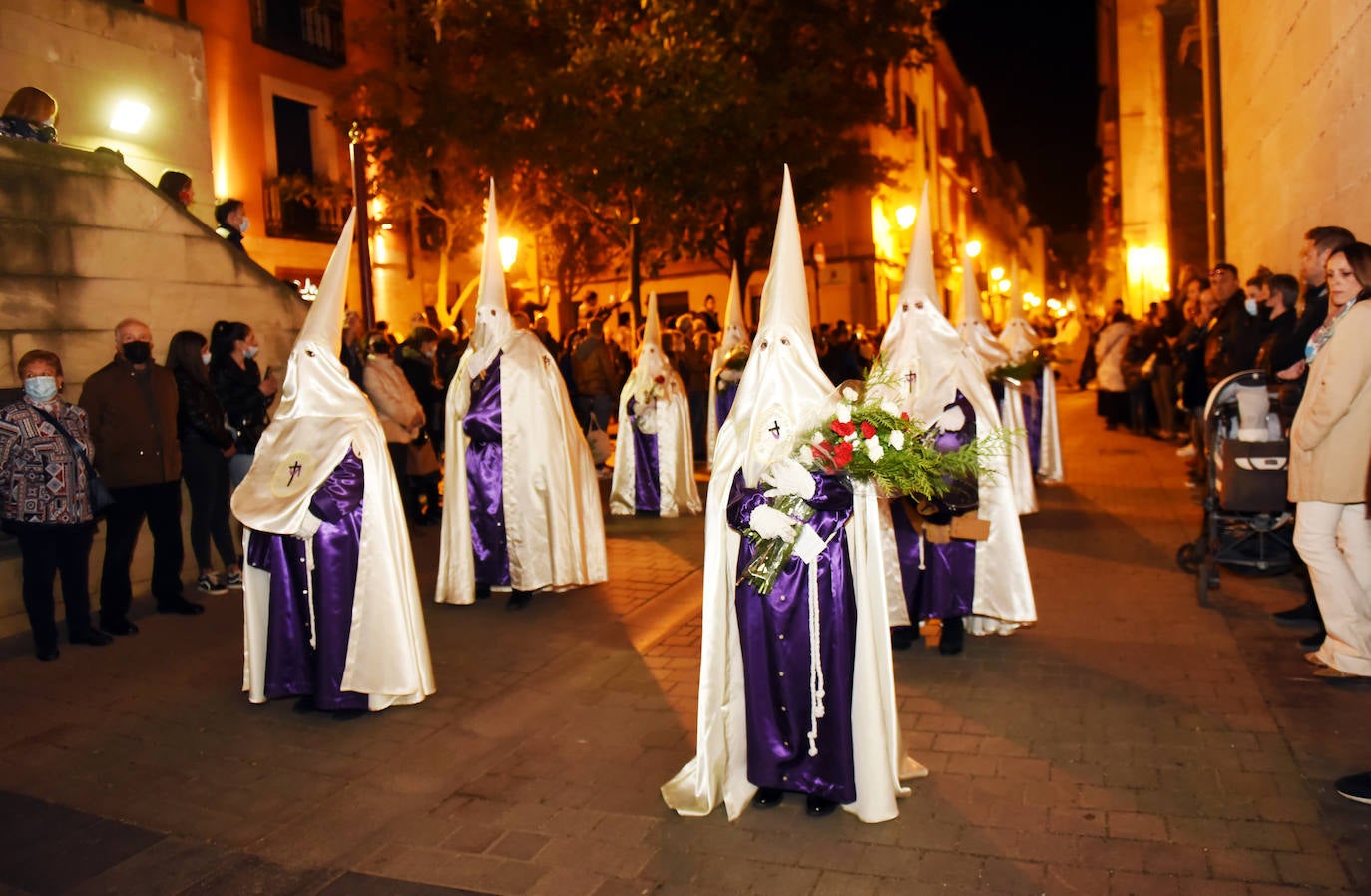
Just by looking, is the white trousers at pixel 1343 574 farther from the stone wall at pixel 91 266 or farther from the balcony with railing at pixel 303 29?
the balcony with railing at pixel 303 29

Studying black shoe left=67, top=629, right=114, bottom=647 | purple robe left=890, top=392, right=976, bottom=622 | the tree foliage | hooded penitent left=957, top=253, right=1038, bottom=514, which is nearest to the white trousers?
purple robe left=890, top=392, right=976, bottom=622

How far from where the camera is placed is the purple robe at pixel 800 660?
165 inches

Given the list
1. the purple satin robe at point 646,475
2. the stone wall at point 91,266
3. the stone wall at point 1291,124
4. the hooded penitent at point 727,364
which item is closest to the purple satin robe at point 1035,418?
the stone wall at point 1291,124

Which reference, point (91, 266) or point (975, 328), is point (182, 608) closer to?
point (91, 266)

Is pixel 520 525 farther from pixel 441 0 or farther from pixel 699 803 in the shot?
pixel 441 0

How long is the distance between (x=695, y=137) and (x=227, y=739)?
1377cm

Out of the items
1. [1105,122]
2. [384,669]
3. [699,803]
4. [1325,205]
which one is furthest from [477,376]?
[1105,122]

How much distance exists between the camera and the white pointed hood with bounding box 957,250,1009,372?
9.55 metres

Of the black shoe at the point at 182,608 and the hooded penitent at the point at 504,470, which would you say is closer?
the hooded penitent at the point at 504,470

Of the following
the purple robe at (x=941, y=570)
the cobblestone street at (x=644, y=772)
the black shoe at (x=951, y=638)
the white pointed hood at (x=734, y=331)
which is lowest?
the cobblestone street at (x=644, y=772)

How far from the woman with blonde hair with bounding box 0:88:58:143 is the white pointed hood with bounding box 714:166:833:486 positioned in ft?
23.4

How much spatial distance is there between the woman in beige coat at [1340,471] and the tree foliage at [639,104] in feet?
40.7

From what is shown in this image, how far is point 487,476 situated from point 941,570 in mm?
3474

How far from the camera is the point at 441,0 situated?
16.6 m
